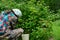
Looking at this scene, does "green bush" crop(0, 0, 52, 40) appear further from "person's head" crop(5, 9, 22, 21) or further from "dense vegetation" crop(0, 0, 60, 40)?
"person's head" crop(5, 9, 22, 21)

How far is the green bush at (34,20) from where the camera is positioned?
258 inches

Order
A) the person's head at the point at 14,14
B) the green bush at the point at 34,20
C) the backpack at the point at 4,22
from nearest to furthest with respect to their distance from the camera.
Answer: the backpack at the point at 4,22, the green bush at the point at 34,20, the person's head at the point at 14,14

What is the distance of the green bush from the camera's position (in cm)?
655

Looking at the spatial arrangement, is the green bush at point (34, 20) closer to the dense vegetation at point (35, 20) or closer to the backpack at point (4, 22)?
the dense vegetation at point (35, 20)

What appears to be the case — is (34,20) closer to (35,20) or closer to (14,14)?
(35,20)

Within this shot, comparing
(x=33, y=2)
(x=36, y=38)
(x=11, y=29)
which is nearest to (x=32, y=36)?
(x=36, y=38)

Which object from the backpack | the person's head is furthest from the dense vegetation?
the backpack

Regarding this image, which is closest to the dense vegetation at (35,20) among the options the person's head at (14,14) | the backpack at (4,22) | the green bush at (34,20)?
the green bush at (34,20)

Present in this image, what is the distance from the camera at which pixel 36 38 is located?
661cm

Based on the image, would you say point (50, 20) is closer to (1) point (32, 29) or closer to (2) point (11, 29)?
(1) point (32, 29)


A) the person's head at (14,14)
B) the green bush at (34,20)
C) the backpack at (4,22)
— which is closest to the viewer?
the backpack at (4,22)

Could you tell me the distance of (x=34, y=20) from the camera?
6887mm

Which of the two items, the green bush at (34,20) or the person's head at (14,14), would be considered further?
the person's head at (14,14)

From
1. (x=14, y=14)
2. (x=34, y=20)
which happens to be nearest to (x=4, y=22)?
(x=14, y=14)
